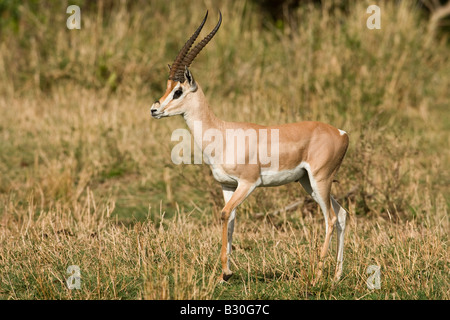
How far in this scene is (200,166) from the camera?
8.52 metres

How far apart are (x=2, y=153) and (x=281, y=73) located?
526 cm

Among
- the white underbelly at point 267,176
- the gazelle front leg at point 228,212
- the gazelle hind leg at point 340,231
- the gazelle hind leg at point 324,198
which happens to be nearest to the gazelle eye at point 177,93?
the white underbelly at point 267,176

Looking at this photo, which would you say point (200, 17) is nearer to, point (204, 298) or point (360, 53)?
point (360, 53)

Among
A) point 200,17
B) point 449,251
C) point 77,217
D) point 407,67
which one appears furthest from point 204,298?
point 200,17

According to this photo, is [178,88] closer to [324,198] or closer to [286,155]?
[286,155]

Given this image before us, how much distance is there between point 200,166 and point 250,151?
3308 millimetres

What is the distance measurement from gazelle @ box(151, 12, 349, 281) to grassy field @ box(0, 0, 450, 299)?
407mm

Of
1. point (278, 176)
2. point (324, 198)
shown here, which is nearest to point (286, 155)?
point (278, 176)

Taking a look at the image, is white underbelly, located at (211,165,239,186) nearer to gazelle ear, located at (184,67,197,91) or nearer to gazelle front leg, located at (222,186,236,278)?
gazelle front leg, located at (222,186,236,278)

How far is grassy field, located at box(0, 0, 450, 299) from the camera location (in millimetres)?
5504

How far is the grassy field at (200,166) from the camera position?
5.50m

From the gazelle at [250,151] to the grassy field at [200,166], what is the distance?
1.34ft

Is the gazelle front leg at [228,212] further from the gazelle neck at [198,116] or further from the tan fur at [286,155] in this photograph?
the gazelle neck at [198,116]

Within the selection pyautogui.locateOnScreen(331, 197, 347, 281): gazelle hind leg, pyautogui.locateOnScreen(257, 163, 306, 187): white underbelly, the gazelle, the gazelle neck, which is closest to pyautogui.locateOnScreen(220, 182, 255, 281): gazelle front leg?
the gazelle
